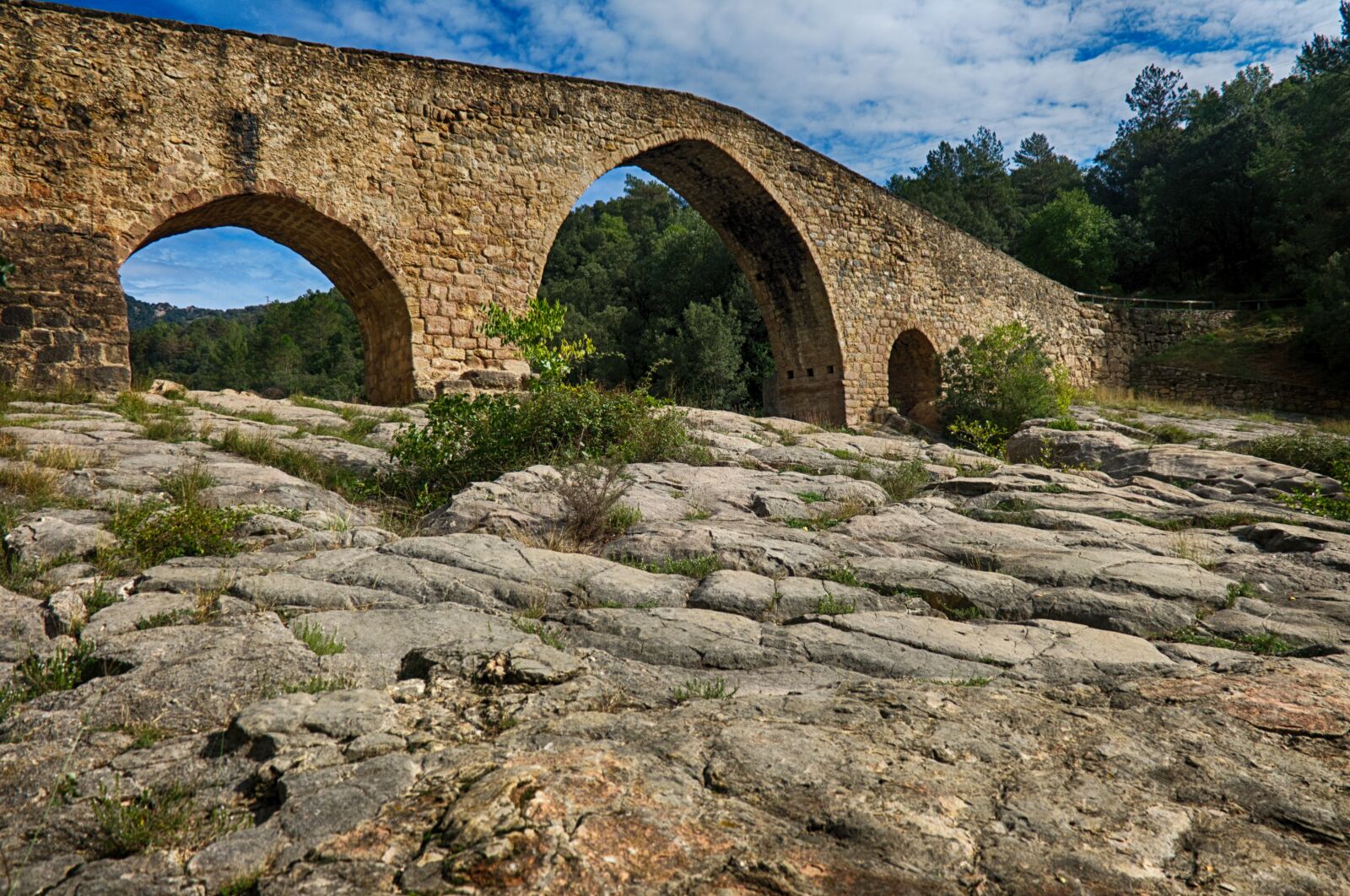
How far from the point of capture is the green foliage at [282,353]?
3794 centimetres

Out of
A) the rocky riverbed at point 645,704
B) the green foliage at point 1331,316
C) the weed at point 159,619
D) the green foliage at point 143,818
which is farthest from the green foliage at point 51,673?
the green foliage at point 1331,316

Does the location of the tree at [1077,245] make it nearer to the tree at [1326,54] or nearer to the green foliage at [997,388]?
the tree at [1326,54]

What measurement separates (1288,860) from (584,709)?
1927mm

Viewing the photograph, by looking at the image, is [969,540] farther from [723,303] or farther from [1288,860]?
[723,303]

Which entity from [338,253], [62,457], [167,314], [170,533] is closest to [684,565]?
[170,533]

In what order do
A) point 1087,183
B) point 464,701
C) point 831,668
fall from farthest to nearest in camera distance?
point 1087,183, point 831,668, point 464,701

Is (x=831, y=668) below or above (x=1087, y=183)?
below

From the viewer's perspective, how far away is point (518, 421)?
6746mm

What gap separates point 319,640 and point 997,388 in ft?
43.4

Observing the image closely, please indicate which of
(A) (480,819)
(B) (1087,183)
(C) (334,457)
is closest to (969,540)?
(A) (480,819)

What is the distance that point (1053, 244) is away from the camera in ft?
115

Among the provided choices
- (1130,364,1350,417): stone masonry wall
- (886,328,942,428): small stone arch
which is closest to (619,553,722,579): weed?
(886,328,942,428): small stone arch

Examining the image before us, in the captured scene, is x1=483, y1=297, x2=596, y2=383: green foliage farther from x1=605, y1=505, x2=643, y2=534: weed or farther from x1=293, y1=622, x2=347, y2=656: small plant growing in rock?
x1=293, y1=622, x2=347, y2=656: small plant growing in rock

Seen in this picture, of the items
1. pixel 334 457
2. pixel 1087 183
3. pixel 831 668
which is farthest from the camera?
pixel 1087 183
